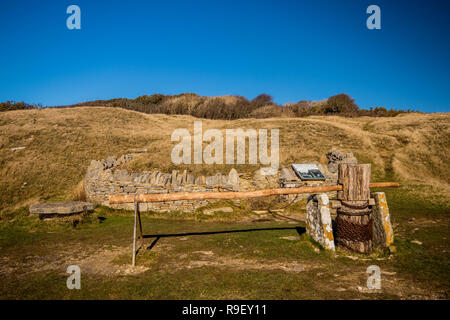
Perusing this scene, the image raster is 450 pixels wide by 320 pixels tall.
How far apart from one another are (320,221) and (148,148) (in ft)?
55.6

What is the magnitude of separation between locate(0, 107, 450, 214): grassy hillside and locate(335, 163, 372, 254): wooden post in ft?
26.5

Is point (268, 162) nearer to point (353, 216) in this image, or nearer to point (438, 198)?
point (438, 198)

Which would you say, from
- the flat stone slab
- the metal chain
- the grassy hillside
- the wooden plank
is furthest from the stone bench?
the wooden plank

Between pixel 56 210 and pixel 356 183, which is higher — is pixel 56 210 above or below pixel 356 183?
below

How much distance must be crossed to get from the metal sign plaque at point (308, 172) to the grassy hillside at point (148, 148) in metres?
2.72

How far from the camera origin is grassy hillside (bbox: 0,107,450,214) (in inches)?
547

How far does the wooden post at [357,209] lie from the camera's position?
18.2 ft

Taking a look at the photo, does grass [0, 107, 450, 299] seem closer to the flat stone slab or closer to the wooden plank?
the flat stone slab

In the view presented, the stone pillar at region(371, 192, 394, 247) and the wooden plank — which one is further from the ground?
the wooden plank

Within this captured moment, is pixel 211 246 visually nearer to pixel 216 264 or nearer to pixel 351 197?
pixel 216 264

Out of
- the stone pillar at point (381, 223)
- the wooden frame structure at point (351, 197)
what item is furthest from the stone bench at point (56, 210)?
the stone pillar at point (381, 223)

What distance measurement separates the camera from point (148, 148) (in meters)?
20.1

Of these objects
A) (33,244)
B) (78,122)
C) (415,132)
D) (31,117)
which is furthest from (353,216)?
(31,117)

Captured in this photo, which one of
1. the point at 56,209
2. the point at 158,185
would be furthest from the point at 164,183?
the point at 56,209
